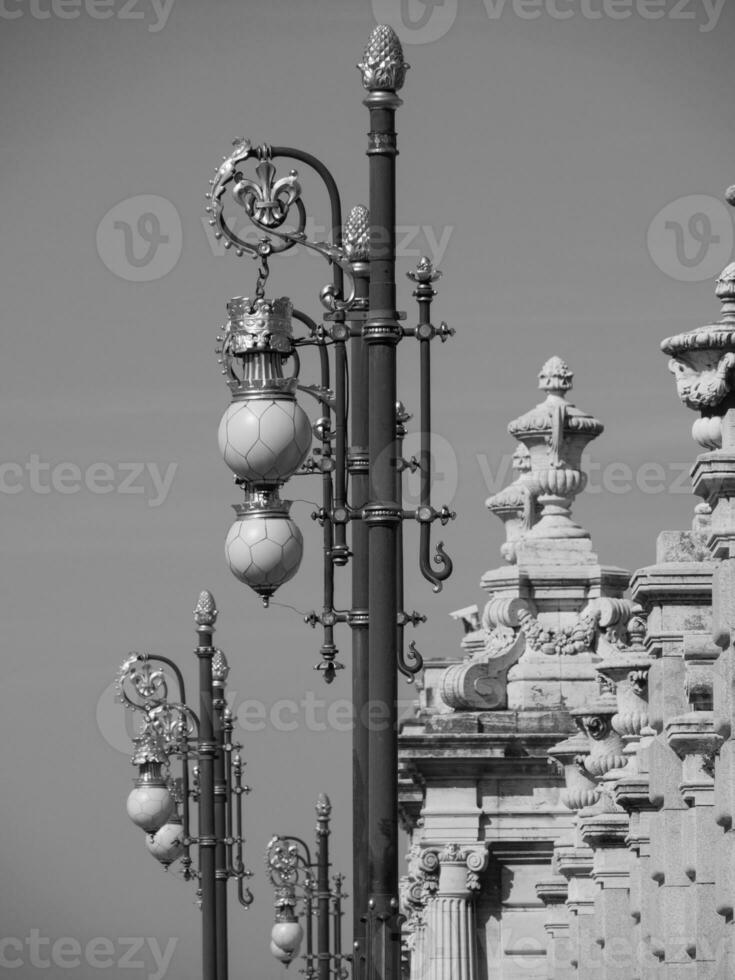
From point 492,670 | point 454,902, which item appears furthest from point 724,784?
point 492,670

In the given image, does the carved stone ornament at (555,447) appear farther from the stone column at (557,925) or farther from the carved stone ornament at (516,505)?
the stone column at (557,925)

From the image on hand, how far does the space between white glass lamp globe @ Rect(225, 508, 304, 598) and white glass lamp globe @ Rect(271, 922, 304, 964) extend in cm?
3131

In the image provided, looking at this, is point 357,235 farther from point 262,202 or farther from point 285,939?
point 285,939

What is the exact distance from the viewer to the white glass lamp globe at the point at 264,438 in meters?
16.8

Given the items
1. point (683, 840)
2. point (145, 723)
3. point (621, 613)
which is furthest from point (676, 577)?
point (621, 613)

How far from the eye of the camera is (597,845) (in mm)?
29609

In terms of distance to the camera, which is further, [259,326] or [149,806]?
[149,806]

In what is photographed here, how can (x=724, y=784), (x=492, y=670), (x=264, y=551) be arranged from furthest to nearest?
(x=492, y=670)
(x=724, y=784)
(x=264, y=551)

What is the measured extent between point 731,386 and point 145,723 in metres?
15.6

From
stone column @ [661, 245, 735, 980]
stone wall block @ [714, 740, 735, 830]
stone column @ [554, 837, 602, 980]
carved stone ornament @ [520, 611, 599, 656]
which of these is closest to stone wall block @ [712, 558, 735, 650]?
stone column @ [661, 245, 735, 980]

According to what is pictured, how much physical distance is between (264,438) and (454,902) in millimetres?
23002

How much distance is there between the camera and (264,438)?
16797 millimetres

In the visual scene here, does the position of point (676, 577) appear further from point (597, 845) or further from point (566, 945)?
point (566, 945)

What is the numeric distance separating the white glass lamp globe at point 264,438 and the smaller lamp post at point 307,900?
2583cm
